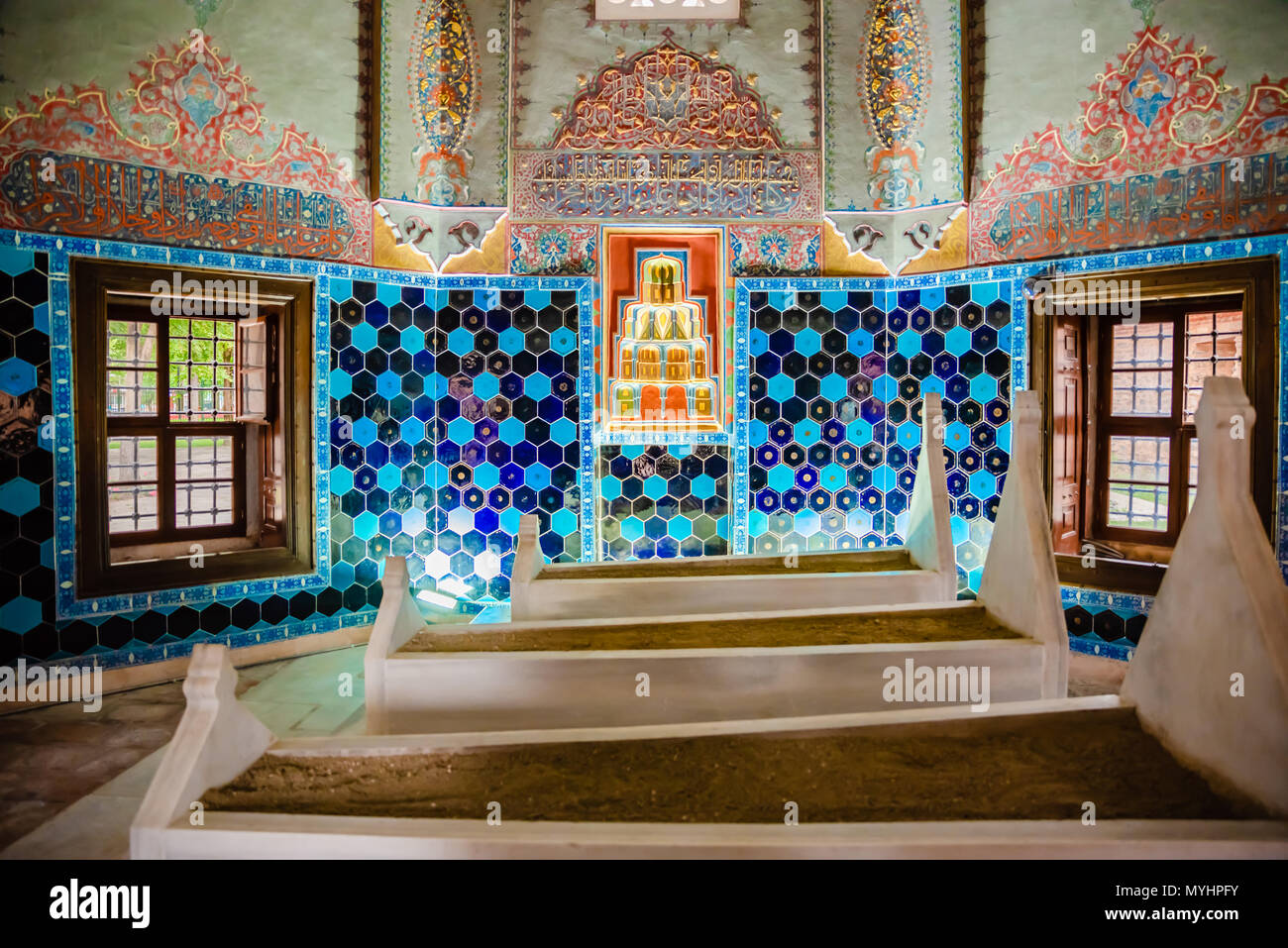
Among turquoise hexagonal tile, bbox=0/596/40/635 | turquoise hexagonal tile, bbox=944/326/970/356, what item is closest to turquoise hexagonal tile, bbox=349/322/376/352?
turquoise hexagonal tile, bbox=0/596/40/635

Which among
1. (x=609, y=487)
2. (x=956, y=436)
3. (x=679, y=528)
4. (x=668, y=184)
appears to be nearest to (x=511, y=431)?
(x=609, y=487)

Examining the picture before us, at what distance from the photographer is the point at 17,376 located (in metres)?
4.09

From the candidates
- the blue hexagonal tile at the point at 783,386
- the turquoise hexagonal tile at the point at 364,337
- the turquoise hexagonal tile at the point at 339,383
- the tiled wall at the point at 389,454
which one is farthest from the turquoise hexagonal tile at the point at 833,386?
the turquoise hexagonal tile at the point at 339,383

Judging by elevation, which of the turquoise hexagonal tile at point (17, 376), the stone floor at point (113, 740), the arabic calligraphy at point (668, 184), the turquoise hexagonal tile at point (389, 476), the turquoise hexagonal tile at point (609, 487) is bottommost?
the stone floor at point (113, 740)

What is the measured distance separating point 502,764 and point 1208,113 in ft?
15.3

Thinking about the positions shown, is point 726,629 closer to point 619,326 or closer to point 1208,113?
point 619,326

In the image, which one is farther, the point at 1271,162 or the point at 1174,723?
the point at 1271,162

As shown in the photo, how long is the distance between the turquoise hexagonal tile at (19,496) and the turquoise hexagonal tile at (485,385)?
2470 millimetres

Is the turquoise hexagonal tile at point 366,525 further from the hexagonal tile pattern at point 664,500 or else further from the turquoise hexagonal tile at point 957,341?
the turquoise hexagonal tile at point 957,341

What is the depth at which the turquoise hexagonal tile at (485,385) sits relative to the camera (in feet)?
18.3

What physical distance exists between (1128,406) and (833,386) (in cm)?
174
